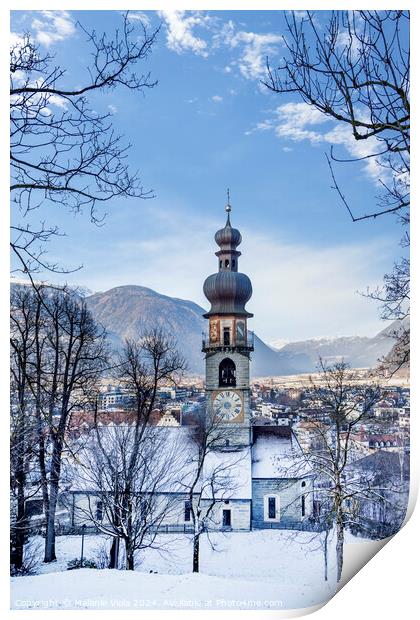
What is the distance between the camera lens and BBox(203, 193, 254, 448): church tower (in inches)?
170

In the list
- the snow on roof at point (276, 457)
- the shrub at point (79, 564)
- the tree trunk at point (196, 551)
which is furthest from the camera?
the snow on roof at point (276, 457)

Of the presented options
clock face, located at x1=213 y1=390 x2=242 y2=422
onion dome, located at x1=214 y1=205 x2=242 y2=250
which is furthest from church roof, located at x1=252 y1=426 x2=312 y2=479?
onion dome, located at x1=214 y1=205 x2=242 y2=250

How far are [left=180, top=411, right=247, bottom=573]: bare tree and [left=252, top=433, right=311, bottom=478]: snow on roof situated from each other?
514 millimetres

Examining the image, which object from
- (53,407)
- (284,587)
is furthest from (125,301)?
(284,587)

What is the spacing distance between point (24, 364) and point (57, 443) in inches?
43.1

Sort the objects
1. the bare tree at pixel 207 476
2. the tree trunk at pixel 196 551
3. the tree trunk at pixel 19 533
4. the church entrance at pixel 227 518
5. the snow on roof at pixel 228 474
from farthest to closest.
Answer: the snow on roof at pixel 228 474
the church entrance at pixel 227 518
the bare tree at pixel 207 476
the tree trunk at pixel 196 551
the tree trunk at pixel 19 533

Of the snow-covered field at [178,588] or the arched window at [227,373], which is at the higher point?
the arched window at [227,373]

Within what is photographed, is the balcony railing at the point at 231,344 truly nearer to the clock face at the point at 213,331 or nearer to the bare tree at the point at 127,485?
the clock face at the point at 213,331

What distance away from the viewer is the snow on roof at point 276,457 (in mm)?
5762

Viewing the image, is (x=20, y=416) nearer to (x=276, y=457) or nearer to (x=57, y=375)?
(x=57, y=375)

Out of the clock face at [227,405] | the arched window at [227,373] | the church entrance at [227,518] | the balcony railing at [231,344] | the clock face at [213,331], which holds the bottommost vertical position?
the church entrance at [227,518]

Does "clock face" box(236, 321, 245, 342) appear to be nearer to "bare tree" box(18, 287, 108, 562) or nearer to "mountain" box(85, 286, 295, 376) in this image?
"mountain" box(85, 286, 295, 376)

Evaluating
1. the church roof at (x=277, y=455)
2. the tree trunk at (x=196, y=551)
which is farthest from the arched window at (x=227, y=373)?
the tree trunk at (x=196, y=551)
